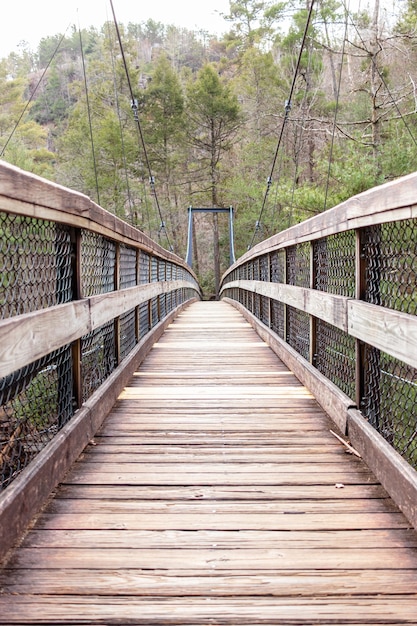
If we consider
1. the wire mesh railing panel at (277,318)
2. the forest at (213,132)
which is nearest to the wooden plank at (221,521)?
the wire mesh railing panel at (277,318)

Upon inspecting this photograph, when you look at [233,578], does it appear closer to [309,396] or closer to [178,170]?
[309,396]

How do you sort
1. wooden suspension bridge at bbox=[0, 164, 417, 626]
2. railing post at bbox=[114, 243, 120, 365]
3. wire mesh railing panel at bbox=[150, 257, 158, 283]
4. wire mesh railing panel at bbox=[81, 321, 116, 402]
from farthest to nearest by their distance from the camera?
wire mesh railing panel at bbox=[150, 257, 158, 283]
railing post at bbox=[114, 243, 120, 365]
wire mesh railing panel at bbox=[81, 321, 116, 402]
wooden suspension bridge at bbox=[0, 164, 417, 626]

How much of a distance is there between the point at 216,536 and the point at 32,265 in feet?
3.07

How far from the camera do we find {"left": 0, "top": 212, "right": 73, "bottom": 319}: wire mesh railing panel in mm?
1636

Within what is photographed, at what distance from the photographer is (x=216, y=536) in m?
1.52

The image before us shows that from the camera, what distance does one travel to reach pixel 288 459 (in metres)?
2.09

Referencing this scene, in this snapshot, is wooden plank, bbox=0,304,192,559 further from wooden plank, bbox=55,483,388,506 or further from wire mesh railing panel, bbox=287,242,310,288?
wire mesh railing panel, bbox=287,242,310,288

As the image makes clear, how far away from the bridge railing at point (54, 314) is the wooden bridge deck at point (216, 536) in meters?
0.18

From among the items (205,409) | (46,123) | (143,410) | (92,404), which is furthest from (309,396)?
(46,123)

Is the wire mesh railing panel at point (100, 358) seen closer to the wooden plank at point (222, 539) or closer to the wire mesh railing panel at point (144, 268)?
the wooden plank at point (222, 539)

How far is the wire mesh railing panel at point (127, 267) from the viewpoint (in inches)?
137

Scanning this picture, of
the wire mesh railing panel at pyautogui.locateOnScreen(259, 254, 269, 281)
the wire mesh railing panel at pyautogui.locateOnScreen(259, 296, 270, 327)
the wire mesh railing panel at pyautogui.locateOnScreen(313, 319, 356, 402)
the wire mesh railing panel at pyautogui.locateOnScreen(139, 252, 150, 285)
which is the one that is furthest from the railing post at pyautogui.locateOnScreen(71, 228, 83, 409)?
the wire mesh railing panel at pyautogui.locateOnScreen(259, 296, 270, 327)

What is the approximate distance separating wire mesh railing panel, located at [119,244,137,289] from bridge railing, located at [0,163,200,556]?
86 millimetres

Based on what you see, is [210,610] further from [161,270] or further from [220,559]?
[161,270]
